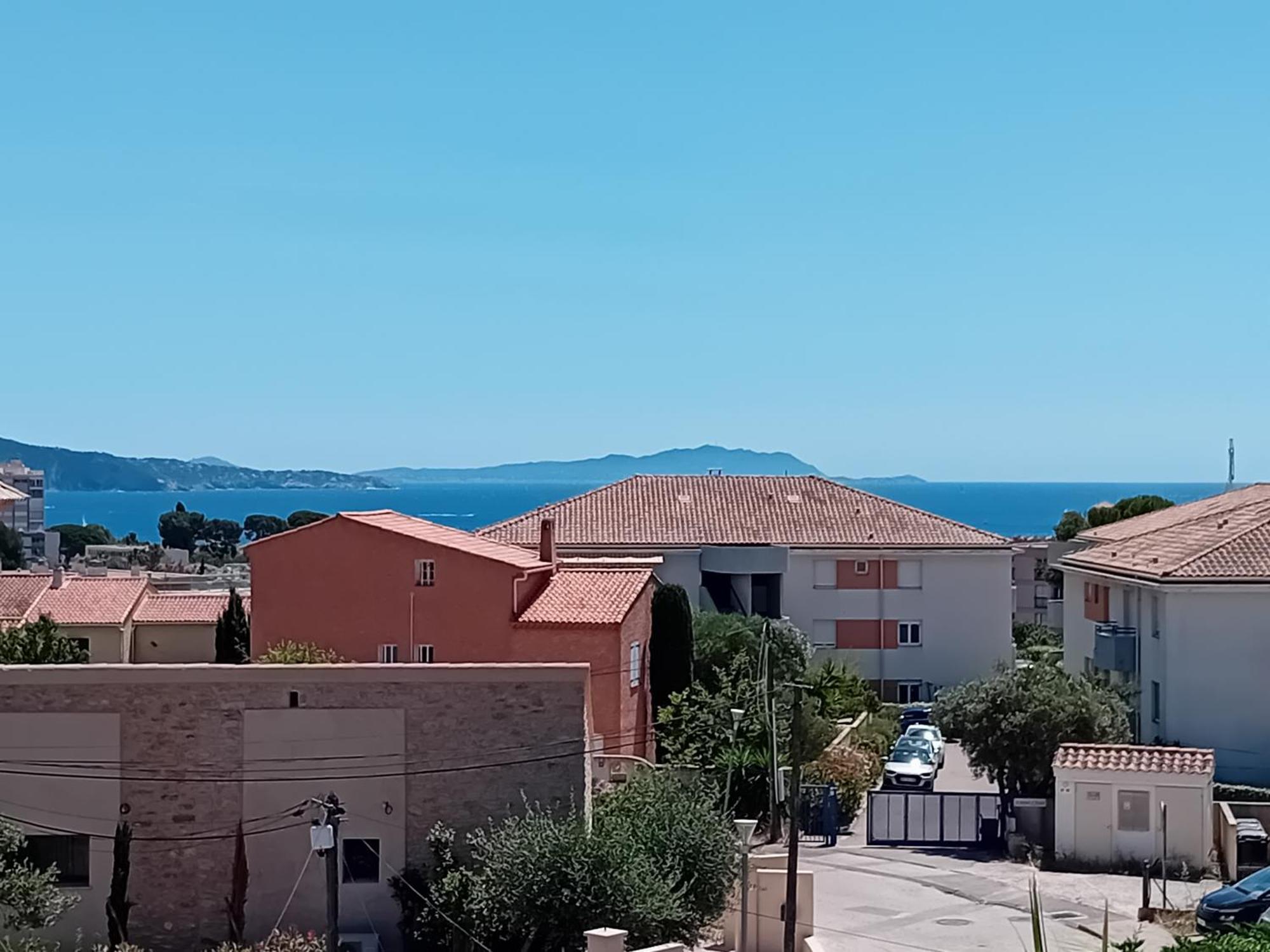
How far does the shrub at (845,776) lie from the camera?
37.0 meters

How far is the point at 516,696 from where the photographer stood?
89.9 feet

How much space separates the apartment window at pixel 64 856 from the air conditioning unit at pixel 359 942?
4.49 metres

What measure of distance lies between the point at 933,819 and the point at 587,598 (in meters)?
9.51

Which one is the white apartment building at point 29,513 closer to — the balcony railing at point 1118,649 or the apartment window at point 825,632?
the apartment window at point 825,632

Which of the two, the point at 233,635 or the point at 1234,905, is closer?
the point at 1234,905

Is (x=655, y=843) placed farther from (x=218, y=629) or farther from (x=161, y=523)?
(x=161, y=523)

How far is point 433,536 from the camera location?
127 ft

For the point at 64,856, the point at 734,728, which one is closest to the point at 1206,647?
the point at 734,728

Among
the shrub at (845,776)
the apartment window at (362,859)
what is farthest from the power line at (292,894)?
the shrub at (845,776)

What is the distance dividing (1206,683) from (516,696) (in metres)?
20.1

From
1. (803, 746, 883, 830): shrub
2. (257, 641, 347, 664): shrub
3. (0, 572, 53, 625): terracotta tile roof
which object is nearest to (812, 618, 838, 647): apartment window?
(803, 746, 883, 830): shrub

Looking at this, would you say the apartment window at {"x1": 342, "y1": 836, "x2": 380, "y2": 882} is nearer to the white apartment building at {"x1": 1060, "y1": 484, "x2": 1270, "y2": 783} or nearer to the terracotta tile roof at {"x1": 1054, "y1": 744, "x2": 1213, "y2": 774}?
the terracotta tile roof at {"x1": 1054, "y1": 744, "x2": 1213, "y2": 774}

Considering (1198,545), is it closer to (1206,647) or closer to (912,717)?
(1206,647)

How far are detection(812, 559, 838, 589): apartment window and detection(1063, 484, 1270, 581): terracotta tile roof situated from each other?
→ 868 centimetres
